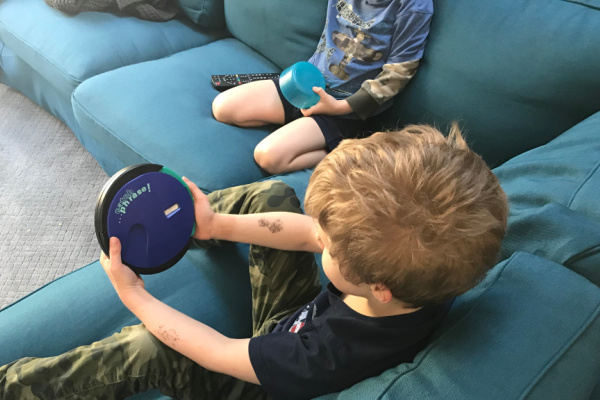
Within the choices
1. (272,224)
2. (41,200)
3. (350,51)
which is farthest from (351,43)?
(41,200)

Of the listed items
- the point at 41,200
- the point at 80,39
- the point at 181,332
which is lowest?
the point at 41,200

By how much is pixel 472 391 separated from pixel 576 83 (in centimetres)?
78

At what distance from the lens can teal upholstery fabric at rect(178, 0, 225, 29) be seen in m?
1.68

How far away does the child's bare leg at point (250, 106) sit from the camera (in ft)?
4.37

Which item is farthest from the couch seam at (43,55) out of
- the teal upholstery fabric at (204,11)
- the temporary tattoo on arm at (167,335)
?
the temporary tattoo on arm at (167,335)

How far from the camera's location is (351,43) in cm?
133

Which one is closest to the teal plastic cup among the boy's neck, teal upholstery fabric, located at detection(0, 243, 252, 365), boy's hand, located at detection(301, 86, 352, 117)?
boy's hand, located at detection(301, 86, 352, 117)

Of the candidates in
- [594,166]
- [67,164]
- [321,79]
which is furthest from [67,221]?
[594,166]

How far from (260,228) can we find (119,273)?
0.27 m

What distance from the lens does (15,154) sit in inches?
70.2

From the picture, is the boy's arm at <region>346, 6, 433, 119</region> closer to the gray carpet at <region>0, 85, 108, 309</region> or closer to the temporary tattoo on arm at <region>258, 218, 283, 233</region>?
the temporary tattoo on arm at <region>258, 218, 283, 233</region>

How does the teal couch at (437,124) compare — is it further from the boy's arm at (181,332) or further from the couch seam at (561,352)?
the boy's arm at (181,332)

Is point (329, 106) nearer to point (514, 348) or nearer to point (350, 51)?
point (350, 51)

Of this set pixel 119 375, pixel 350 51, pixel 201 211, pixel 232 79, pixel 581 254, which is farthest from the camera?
pixel 232 79
